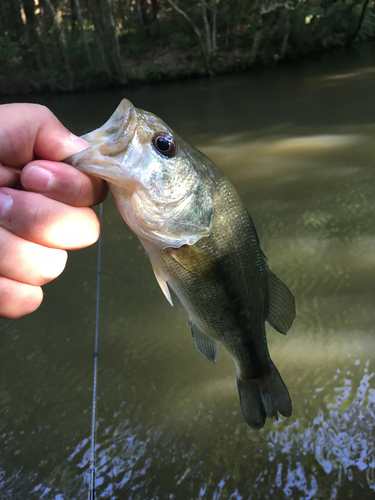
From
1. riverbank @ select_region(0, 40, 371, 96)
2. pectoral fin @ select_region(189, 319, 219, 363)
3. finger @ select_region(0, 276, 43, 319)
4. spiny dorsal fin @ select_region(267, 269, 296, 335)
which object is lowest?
riverbank @ select_region(0, 40, 371, 96)

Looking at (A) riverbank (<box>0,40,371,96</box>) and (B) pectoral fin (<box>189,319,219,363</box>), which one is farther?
(A) riverbank (<box>0,40,371,96</box>)

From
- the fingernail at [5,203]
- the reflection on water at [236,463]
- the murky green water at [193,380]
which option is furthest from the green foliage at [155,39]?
the fingernail at [5,203]

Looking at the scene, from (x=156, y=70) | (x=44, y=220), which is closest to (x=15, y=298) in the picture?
(x=44, y=220)

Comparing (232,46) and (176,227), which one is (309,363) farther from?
(232,46)

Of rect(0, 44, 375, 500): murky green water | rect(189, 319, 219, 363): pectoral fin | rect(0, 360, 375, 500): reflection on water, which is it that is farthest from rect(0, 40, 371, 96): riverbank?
rect(189, 319, 219, 363): pectoral fin

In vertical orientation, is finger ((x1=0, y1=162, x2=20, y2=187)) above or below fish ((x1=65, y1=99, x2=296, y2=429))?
above

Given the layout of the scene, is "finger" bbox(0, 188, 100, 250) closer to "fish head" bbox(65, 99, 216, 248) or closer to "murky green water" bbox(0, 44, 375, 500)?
"fish head" bbox(65, 99, 216, 248)

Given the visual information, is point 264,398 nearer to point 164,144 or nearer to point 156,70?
point 164,144
